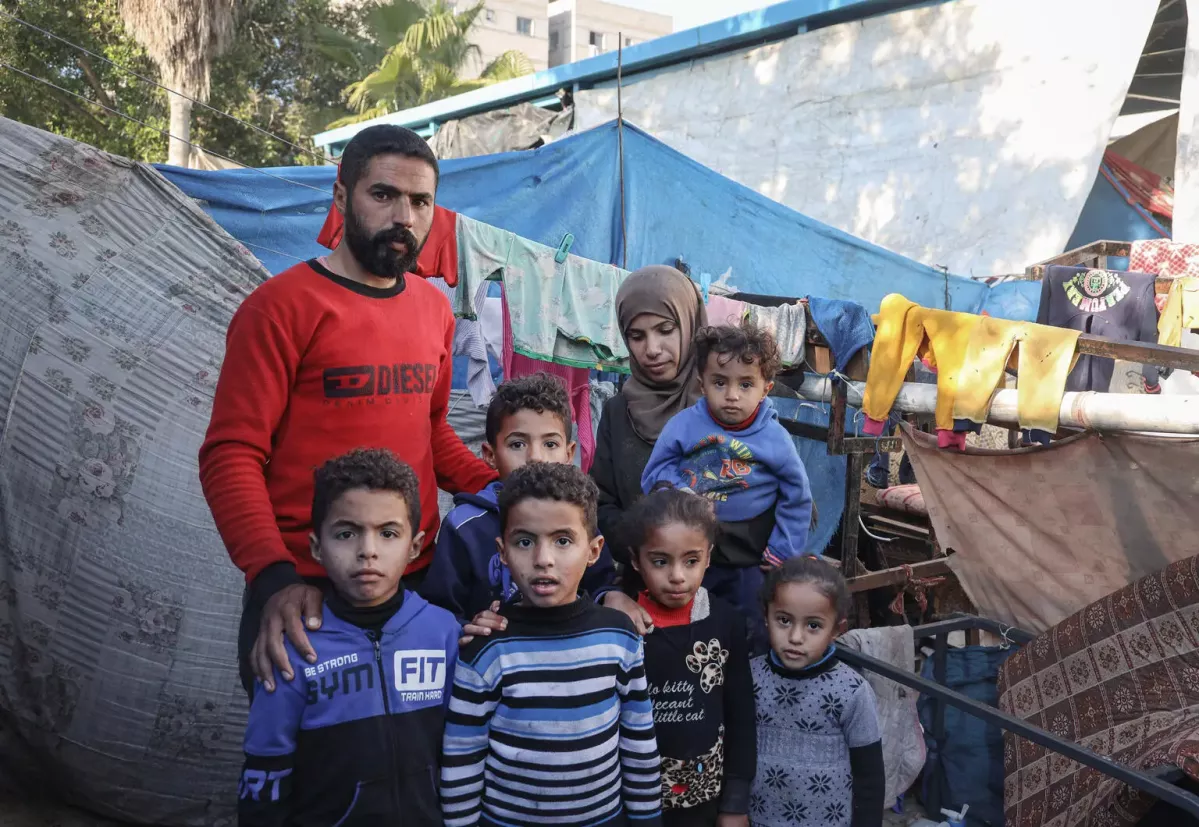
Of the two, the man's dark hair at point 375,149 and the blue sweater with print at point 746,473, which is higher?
the man's dark hair at point 375,149

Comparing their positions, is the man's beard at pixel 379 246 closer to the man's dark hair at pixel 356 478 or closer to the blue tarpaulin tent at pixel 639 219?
the man's dark hair at pixel 356 478

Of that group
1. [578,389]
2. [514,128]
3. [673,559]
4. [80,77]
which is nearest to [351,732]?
[673,559]

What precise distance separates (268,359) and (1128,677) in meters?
2.88

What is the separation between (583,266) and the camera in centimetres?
454

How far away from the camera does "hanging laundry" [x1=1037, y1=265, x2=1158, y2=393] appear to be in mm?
5633

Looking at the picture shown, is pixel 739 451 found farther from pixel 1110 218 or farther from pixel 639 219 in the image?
pixel 1110 218

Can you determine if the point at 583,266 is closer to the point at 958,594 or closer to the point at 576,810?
the point at 958,594

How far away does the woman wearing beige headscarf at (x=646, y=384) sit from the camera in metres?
2.59

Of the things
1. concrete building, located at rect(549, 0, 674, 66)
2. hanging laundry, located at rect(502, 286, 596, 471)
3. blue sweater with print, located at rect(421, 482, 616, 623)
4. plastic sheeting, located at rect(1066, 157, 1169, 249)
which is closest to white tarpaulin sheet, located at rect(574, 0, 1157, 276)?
plastic sheeting, located at rect(1066, 157, 1169, 249)

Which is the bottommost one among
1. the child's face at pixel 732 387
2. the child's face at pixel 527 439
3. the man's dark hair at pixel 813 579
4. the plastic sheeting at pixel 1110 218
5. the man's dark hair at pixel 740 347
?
the man's dark hair at pixel 813 579

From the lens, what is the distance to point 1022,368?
10.6 feet

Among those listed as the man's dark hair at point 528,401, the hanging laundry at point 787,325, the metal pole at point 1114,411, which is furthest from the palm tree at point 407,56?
the man's dark hair at point 528,401

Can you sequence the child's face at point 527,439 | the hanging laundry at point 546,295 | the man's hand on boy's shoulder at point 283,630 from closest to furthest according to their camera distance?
1. the man's hand on boy's shoulder at point 283,630
2. the child's face at point 527,439
3. the hanging laundry at point 546,295

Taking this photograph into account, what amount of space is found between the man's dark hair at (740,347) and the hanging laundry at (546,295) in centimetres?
185
